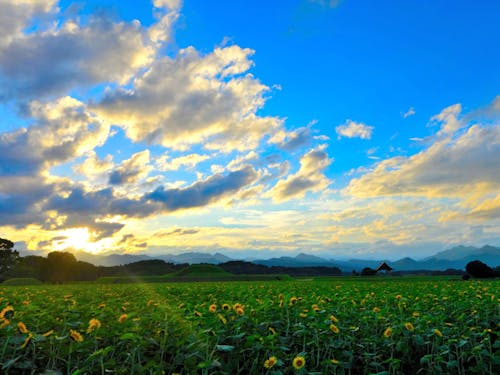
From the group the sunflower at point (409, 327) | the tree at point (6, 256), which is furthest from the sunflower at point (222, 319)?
the tree at point (6, 256)

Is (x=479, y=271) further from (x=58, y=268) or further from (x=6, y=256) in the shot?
(x=6, y=256)

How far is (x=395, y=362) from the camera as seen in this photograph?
21.0 ft

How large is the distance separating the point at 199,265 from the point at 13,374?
8479 cm

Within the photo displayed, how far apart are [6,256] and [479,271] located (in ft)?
275

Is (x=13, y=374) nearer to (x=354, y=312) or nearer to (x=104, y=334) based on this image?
(x=104, y=334)

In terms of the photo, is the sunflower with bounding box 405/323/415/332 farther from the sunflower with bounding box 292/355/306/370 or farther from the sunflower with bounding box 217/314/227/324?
the sunflower with bounding box 217/314/227/324

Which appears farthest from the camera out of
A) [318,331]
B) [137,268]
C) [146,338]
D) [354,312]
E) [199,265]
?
[137,268]

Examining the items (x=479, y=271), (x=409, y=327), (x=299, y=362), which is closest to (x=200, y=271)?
(x=479, y=271)

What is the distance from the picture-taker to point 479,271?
58.9 meters

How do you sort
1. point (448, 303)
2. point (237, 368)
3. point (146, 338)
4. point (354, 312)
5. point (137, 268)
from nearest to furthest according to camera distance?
point (146, 338) → point (237, 368) → point (354, 312) → point (448, 303) → point (137, 268)

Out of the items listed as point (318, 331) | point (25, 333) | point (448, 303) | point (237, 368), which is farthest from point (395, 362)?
point (448, 303)

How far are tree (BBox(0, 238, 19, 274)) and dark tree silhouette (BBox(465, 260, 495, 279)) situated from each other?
8210 cm

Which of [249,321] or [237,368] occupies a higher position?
[249,321]

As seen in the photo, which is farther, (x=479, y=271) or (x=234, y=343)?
(x=479, y=271)
